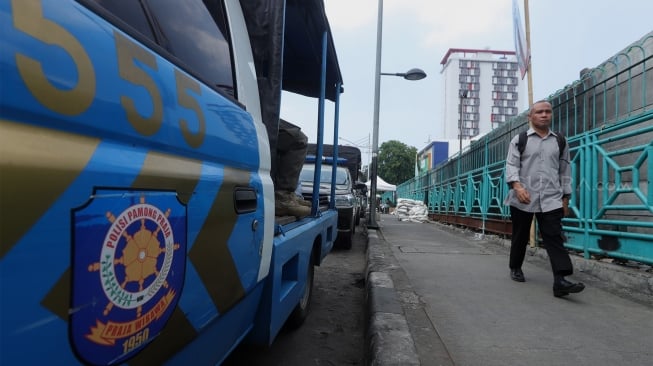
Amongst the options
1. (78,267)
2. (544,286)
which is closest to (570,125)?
(544,286)

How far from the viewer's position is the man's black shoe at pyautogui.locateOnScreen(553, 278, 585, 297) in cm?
323

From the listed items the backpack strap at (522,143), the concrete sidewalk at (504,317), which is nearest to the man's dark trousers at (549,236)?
the concrete sidewalk at (504,317)

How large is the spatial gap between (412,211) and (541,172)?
15.1m

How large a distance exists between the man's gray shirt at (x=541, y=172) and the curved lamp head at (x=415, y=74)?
8495 millimetres

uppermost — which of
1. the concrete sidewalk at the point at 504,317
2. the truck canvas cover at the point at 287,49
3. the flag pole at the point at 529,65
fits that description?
the flag pole at the point at 529,65

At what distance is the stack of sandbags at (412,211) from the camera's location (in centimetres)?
1772

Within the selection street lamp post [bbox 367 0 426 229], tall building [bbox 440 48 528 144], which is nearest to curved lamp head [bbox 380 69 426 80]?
street lamp post [bbox 367 0 426 229]

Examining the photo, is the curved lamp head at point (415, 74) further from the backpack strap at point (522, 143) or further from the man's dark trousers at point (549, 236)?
the man's dark trousers at point (549, 236)

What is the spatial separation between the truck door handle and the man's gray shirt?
2772 millimetres

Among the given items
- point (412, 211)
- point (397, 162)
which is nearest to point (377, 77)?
point (412, 211)

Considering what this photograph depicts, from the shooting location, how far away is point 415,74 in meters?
11.9

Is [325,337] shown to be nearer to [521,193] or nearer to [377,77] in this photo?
[521,193]

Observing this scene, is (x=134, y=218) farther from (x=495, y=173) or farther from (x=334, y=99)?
(x=495, y=173)

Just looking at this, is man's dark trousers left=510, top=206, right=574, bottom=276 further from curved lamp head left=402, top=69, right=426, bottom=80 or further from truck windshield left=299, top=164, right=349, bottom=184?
curved lamp head left=402, top=69, right=426, bottom=80
